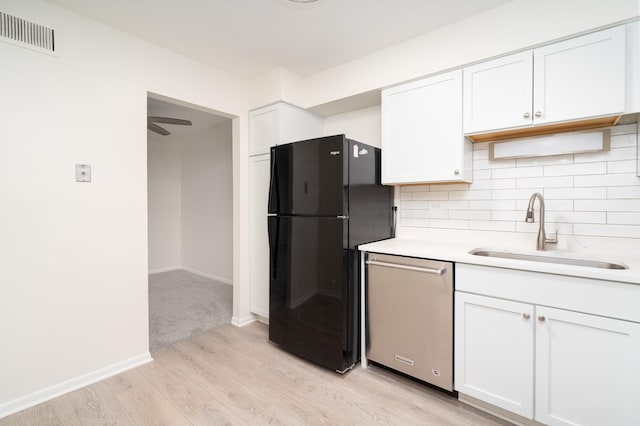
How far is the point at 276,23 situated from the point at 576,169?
2241 millimetres

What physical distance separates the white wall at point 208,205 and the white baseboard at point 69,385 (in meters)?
2.40

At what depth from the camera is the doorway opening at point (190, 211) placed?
3930 millimetres

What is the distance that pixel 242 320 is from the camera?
9.66 ft

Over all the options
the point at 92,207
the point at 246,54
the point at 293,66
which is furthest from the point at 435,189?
the point at 92,207

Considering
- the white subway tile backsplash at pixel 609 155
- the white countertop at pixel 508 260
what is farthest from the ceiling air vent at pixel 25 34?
the white subway tile backsplash at pixel 609 155

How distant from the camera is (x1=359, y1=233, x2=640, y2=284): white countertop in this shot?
1283mm

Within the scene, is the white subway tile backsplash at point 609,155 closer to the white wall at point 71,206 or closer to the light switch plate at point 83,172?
the white wall at point 71,206

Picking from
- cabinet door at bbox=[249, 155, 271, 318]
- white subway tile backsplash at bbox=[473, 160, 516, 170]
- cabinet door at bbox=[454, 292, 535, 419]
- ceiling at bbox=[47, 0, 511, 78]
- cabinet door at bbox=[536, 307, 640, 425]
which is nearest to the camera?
cabinet door at bbox=[536, 307, 640, 425]

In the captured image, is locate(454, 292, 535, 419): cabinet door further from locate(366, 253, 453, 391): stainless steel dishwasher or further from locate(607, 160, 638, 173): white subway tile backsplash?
locate(607, 160, 638, 173): white subway tile backsplash

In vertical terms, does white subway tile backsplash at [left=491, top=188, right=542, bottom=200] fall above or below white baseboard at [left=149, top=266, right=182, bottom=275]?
above

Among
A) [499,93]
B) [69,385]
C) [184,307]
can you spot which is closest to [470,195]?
[499,93]

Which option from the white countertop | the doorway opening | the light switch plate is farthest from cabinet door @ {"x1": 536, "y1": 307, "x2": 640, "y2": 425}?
the doorway opening

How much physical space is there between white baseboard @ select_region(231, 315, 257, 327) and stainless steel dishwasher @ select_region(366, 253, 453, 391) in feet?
4.70

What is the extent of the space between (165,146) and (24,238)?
4127 mm
